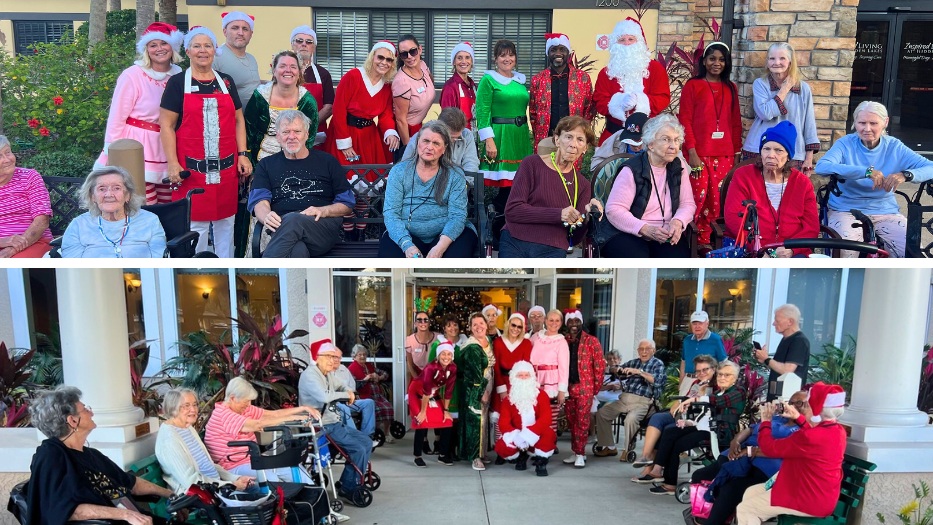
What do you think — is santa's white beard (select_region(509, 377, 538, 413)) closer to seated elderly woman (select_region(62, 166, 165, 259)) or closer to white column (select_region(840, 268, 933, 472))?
white column (select_region(840, 268, 933, 472))

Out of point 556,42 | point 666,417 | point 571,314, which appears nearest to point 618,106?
point 556,42

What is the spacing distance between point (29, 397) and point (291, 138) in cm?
189

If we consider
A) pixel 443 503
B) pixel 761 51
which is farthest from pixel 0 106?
pixel 443 503

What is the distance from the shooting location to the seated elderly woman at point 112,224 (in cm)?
220

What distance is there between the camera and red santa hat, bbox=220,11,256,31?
6.74 feet

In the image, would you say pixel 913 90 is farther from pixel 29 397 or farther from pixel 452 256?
pixel 29 397

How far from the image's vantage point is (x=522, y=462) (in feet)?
12.3

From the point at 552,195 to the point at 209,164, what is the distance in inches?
42.9

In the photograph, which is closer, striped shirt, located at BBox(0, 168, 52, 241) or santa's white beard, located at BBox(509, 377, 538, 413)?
striped shirt, located at BBox(0, 168, 52, 241)

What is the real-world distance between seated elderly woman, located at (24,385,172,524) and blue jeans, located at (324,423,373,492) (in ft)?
3.47

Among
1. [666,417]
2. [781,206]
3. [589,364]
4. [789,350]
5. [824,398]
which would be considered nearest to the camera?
[781,206]

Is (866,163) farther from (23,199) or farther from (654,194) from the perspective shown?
(23,199)

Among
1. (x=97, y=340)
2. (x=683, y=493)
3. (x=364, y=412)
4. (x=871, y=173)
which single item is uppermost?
(x=871, y=173)

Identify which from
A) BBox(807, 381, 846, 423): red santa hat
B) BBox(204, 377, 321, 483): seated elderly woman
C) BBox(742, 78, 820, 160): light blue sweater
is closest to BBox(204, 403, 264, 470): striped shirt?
BBox(204, 377, 321, 483): seated elderly woman
